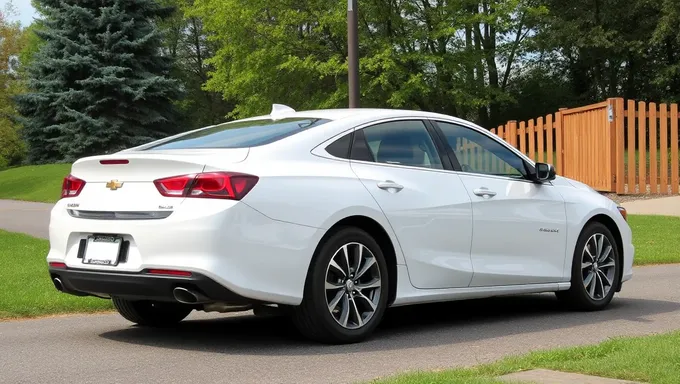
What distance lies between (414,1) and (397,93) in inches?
202

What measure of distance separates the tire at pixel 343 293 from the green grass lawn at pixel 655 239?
23.2 ft

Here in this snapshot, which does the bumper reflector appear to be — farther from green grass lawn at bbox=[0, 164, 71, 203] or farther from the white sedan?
green grass lawn at bbox=[0, 164, 71, 203]

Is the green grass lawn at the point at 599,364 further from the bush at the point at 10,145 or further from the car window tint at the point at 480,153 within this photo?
the bush at the point at 10,145

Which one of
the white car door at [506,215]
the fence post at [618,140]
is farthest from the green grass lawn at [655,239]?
the white car door at [506,215]

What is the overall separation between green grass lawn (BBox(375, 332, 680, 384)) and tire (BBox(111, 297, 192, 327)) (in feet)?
9.14

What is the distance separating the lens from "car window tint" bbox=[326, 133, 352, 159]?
709cm

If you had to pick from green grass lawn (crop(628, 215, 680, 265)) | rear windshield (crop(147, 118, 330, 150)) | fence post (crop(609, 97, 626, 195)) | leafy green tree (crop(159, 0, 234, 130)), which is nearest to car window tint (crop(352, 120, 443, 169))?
rear windshield (crop(147, 118, 330, 150))

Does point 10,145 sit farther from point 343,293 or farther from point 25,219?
point 343,293

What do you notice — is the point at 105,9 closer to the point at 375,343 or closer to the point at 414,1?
the point at 414,1

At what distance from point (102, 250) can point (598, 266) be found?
436 cm

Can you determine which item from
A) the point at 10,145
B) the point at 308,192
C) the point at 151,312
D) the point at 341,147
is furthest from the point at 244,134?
the point at 10,145

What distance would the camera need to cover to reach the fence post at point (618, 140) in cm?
2259

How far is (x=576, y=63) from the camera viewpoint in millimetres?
53344

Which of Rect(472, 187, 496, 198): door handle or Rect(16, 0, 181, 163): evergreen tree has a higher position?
Rect(16, 0, 181, 163): evergreen tree
